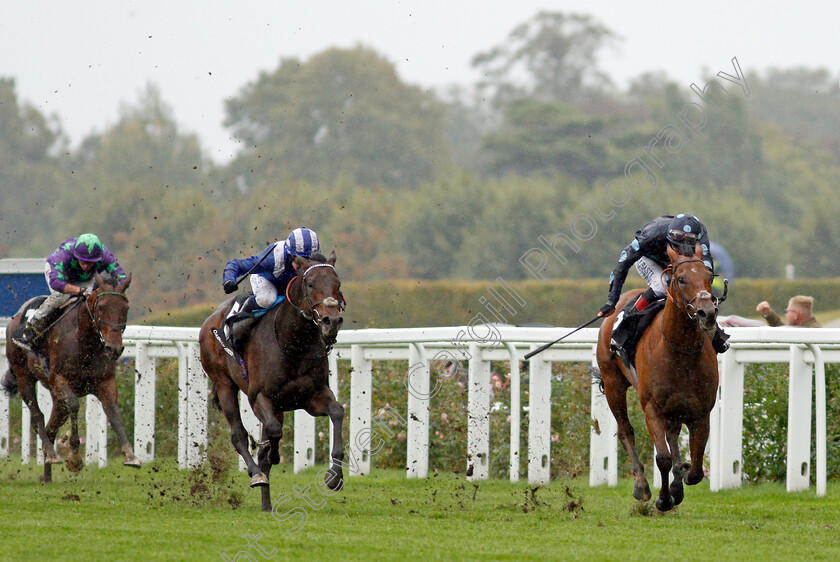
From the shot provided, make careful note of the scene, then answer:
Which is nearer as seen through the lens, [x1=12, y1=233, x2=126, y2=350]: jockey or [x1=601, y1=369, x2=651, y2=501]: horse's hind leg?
[x1=601, y1=369, x2=651, y2=501]: horse's hind leg

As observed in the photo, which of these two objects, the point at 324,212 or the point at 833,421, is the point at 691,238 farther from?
the point at 324,212

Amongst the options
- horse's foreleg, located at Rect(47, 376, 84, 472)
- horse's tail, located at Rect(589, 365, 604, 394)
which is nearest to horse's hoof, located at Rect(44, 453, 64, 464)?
horse's foreleg, located at Rect(47, 376, 84, 472)

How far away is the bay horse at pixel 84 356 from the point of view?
854cm

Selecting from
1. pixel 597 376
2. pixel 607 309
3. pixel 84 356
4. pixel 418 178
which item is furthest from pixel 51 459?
pixel 418 178

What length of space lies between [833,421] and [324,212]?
80.6 feet

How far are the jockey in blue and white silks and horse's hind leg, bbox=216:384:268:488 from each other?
30.9 inches

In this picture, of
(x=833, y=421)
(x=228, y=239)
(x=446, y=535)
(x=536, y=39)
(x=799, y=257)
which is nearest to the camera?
(x=446, y=535)

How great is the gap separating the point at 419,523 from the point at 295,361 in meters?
1.30

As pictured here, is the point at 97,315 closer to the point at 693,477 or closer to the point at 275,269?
the point at 275,269

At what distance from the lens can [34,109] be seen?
153ft

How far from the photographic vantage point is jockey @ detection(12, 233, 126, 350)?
30.0ft

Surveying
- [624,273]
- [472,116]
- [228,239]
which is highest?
[472,116]

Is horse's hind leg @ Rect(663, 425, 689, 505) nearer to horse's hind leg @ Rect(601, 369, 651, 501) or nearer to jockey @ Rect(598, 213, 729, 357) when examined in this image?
jockey @ Rect(598, 213, 729, 357)

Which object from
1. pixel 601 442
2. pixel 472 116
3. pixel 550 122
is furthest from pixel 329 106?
pixel 601 442
